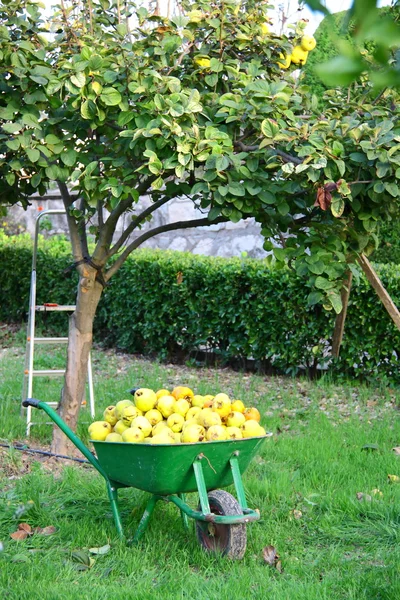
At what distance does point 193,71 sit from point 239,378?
357cm

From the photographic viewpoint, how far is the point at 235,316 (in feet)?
23.4

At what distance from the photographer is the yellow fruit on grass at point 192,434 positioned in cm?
304

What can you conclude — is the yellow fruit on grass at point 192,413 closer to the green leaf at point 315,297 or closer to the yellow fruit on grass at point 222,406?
the yellow fruit on grass at point 222,406

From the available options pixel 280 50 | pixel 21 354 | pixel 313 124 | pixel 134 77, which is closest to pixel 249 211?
pixel 313 124

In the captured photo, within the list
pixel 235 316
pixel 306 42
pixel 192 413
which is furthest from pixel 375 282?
pixel 235 316

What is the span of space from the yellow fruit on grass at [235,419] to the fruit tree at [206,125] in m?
0.66

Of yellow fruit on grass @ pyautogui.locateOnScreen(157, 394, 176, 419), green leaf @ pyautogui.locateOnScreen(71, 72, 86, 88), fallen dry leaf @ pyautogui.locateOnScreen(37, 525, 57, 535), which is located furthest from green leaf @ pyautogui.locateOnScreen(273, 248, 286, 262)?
fallen dry leaf @ pyautogui.locateOnScreen(37, 525, 57, 535)

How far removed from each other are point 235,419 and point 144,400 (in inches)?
16.5

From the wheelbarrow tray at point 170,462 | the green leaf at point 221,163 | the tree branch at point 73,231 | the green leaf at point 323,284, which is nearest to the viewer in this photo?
the wheelbarrow tray at point 170,462

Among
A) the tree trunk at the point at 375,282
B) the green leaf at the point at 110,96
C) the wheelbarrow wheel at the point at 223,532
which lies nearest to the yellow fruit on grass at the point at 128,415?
the wheelbarrow wheel at the point at 223,532

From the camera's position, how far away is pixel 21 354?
8273 mm

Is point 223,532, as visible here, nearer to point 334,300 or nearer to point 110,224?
point 334,300

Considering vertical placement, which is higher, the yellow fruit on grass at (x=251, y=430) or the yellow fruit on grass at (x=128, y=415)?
the yellow fruit on grass at (x=128, y=415)

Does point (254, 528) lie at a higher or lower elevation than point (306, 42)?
lower
